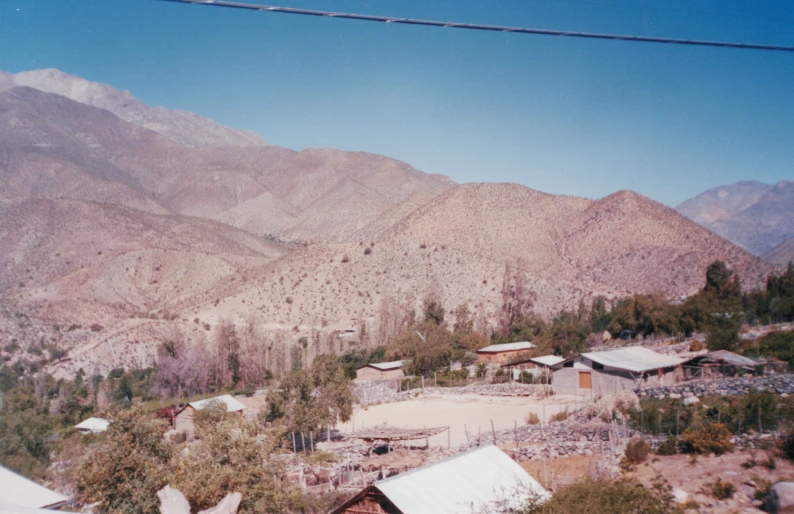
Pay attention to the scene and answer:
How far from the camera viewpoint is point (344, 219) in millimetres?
146375

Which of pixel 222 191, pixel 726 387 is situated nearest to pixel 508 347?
pixel 726 387

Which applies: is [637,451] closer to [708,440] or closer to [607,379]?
[708,440]

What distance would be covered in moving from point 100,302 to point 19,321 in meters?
14.2

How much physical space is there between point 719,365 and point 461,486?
996 inches

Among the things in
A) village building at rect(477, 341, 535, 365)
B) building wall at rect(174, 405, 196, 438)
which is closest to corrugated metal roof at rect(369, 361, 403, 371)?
village building at rect(477, 341, 535, 365)

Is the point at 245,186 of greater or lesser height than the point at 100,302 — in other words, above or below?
above

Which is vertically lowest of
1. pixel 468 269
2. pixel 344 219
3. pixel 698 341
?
pixel 698 341

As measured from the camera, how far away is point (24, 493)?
15.4m

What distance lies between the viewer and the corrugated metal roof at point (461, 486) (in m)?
14.3

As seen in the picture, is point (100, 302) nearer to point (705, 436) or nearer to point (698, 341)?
point (698, 341)

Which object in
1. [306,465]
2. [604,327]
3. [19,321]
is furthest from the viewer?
[19,321]

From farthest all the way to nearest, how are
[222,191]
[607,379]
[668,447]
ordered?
[222,191], [607,379], [668,447]

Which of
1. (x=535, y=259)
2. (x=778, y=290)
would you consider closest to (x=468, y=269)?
(x=535, y=259)

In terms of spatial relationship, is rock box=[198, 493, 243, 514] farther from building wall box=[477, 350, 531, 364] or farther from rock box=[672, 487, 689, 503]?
building wall box=[477, 350, 531, 364]
